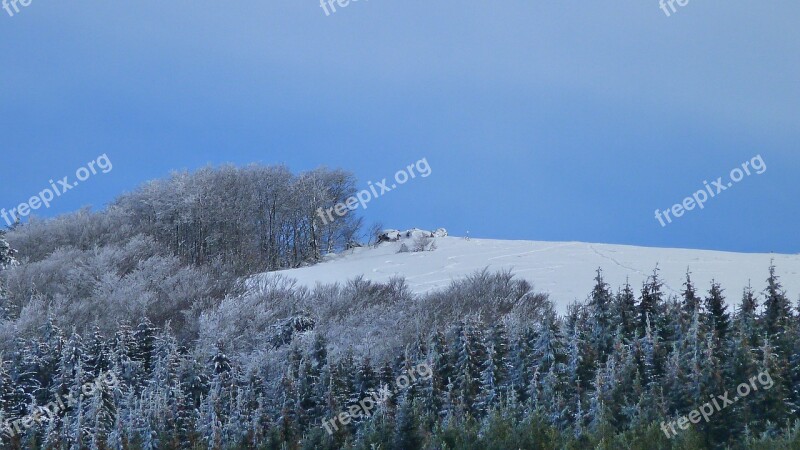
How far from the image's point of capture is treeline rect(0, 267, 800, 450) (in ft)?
50.2

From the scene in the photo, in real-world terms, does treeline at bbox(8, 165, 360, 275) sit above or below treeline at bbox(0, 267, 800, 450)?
above

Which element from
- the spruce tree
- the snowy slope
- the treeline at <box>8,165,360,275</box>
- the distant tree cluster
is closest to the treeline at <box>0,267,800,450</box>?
the spruce tree

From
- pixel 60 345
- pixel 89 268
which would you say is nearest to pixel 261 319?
pixel 60 345

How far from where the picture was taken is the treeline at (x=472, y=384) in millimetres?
15312

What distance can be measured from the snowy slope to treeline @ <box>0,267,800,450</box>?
10096 mm

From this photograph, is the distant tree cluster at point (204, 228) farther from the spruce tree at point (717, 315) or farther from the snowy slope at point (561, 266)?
the spruce tree at point (717, 315)

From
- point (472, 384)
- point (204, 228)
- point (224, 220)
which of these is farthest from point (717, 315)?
point (204, 228)

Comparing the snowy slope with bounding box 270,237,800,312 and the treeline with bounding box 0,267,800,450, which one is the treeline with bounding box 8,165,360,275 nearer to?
the snowy slope with bounding box 270,237,800,312

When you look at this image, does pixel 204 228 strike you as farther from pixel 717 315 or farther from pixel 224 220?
pixel 717 315

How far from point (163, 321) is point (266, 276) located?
24.3ft

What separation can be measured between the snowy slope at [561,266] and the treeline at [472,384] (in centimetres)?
1010

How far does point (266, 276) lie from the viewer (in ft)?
130

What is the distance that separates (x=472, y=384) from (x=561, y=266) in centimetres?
1967

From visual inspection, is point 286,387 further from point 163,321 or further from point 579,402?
point 163,321
